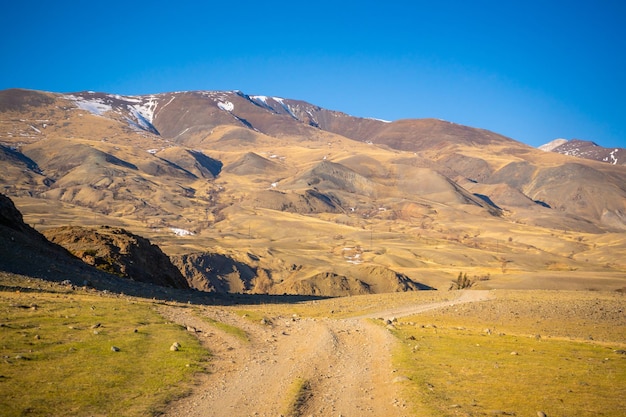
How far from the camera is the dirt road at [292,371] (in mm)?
14266

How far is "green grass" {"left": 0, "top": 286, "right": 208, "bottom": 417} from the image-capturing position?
503 inches

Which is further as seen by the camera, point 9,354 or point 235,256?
point 235,256

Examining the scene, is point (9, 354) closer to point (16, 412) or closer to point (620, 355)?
point (16, 412)

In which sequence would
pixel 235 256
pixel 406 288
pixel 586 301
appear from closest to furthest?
pixel 586 301, pixel 406 288, pixel 235 256

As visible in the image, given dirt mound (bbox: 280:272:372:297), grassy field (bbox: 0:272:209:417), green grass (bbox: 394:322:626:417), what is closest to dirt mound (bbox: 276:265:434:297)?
dirt mound (bbox: 280:272:372:297)

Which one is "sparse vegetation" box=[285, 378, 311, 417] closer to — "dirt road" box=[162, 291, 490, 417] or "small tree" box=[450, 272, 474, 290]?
"dirt road" box=[162, 291, 490, 417]

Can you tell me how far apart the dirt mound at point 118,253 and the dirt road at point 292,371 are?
57.5 ft

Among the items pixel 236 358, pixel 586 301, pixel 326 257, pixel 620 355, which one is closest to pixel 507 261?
pixel 326 257

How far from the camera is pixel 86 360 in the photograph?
15.9m

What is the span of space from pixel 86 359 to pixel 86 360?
12cm

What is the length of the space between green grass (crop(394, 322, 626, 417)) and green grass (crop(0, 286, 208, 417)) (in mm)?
7549

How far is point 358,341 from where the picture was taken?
2502cm

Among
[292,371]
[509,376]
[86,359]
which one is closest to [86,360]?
[86,359]

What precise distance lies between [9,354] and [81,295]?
13.9m
